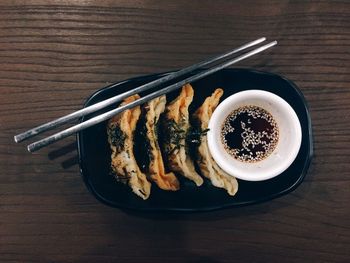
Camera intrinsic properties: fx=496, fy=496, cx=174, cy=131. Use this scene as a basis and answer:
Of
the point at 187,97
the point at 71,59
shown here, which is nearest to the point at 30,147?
the point at 71,59

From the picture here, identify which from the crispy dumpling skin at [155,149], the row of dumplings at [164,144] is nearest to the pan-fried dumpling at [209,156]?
the row of dumplings at [164,144]

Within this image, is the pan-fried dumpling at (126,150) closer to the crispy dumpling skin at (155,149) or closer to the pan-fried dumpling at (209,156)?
the crispy dumpling skin at (155,149)

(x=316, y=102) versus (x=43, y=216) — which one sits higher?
(x=316, y=102)

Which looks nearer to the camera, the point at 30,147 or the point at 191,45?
the point at 30,147

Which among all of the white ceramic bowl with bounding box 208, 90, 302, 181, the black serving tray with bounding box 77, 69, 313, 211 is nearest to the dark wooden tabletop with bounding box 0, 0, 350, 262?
the black serving tray with bounding box 77, 69, 313, 211

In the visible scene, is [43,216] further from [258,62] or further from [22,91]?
[258,62]

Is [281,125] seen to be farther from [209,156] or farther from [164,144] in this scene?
[164,144]
